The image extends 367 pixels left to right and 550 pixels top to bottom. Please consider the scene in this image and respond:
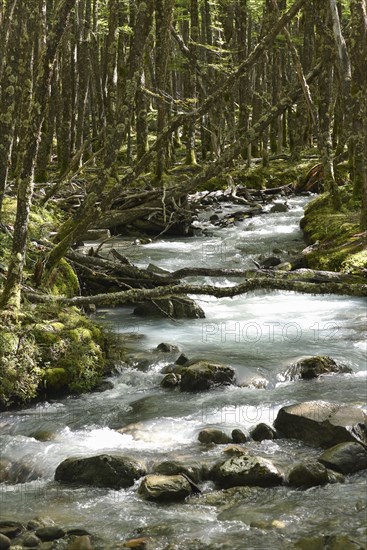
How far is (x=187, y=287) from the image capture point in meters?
7.52

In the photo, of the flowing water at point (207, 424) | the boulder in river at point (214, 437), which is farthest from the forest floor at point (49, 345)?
the boulder in river at point (214, 437)

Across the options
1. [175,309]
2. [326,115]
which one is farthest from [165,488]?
[326,115]

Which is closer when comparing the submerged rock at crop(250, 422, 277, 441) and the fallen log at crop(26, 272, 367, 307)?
the fallen log at crop(26, 272, 367, 307)

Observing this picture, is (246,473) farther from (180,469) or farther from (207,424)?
(207,424)

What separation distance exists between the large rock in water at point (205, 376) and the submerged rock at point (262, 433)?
4.63ft

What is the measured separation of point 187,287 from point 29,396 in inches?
81.3

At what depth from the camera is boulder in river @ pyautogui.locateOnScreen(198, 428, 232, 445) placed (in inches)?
267

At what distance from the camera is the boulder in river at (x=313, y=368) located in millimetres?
8633

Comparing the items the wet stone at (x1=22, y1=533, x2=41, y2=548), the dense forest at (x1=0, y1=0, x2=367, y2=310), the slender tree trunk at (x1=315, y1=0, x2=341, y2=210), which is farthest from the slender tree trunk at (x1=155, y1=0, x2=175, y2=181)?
the wet stone at (x1=22, y1=533, x2=41, y2=548)

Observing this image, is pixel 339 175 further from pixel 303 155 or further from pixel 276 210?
pixel 303 155

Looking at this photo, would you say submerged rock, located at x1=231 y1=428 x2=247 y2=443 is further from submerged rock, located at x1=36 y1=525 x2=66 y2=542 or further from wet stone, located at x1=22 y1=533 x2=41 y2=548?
wet stone, located at x1=22 y1=533 x2=41 y2=548

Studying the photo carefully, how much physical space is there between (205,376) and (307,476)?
103 inches

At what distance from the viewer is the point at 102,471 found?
5996 millimetres

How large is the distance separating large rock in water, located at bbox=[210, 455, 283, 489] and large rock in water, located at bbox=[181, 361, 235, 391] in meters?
2.22
